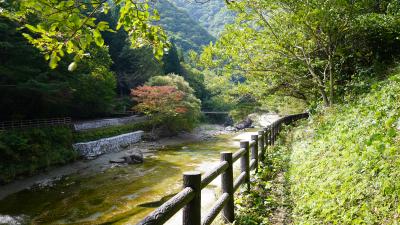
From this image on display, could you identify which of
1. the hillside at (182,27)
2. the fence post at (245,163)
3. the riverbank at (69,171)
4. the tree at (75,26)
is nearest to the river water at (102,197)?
the riverbank at (69,171)

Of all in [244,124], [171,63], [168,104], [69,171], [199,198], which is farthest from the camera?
[171,63]

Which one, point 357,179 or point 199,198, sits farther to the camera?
point 357,179

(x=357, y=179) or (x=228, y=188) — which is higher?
(x=357, y=179)

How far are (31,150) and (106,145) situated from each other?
8.13m

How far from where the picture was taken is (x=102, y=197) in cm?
1299

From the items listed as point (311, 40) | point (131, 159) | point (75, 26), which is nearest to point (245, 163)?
point (75, 26)

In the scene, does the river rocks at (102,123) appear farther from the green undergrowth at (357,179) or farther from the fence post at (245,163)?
the green undergrowth at (357,179)

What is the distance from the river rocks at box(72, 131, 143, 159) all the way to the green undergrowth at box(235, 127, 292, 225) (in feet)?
58.5

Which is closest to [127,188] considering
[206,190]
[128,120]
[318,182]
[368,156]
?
[206,190]

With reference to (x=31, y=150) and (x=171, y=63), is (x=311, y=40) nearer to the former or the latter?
(x=31, y=150)

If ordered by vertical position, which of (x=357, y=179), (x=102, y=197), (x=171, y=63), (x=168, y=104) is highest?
(x=171, y=63)

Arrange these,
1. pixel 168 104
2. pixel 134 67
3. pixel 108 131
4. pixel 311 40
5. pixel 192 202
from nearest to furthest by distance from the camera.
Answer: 1. pixel 192 202
2. pixel 311 40
3. pixel 108 131
4. pixel 168 104
5. pixel 134 67

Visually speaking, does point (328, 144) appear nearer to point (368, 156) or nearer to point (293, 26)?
point (368, 156)

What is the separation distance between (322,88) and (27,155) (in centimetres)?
1632
